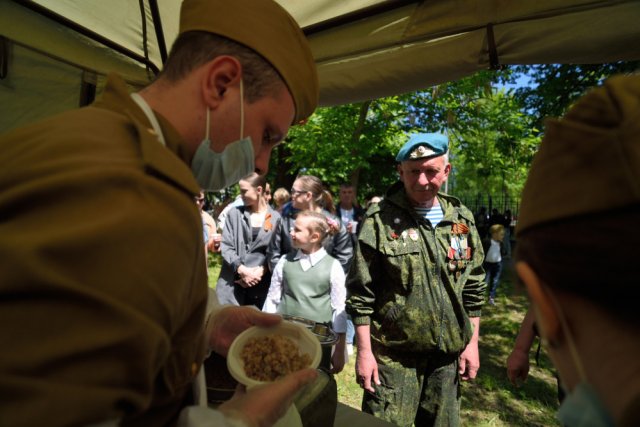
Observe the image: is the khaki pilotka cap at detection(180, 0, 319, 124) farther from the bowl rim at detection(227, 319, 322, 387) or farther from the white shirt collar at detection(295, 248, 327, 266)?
the white shirt collar at detection(295, 248, 327, 266)

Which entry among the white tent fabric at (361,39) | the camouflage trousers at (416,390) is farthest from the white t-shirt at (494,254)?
the white tent fabric at (361,39)

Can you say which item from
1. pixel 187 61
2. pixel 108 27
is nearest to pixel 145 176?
pixel 187 61

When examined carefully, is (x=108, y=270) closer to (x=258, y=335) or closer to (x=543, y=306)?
(x=543, y=306)

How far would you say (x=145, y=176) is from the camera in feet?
2.38

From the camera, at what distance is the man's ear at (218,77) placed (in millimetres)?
1085

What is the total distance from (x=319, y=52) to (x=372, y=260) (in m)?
1.42

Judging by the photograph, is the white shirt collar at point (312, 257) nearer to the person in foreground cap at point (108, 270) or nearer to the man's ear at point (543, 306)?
the person in foreground cap at point (108, 270)

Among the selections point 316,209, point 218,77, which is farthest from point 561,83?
point 218,77

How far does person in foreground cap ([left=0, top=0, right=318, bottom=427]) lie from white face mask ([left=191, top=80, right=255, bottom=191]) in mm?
48

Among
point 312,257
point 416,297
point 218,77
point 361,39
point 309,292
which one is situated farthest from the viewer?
point 312,257

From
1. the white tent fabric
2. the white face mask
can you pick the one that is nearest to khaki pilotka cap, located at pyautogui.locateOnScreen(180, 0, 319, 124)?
the white face mask

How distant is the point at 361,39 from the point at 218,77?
1.38 m

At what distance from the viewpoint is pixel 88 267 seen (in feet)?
2.00

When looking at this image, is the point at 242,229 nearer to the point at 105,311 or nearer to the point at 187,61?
the point at 187,61
